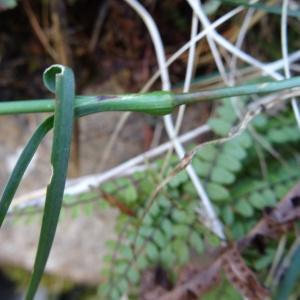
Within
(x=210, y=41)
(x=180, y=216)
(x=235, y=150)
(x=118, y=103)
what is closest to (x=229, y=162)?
(x=235, y=150)

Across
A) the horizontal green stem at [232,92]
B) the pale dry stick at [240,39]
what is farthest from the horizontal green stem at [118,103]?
the pale dry stick at [240,39]

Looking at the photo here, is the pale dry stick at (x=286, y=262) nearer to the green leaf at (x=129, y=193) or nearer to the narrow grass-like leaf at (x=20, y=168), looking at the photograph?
the green leaf at (x=129, y=193)

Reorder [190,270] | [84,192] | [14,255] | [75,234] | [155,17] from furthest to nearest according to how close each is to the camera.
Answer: [14,255], [75,234], [155,17], [84,192], [190,270]

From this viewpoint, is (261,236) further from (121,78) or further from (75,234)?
(75,234)

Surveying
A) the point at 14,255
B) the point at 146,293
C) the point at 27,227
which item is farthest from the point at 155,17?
the point at 14,255

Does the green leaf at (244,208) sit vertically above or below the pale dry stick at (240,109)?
below

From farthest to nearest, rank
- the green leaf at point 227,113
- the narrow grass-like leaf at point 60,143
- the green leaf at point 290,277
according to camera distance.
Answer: the green leaf at point 227,113 < the green leaf at point 290,277 < the narrow grass-like leaf at point 60,143
